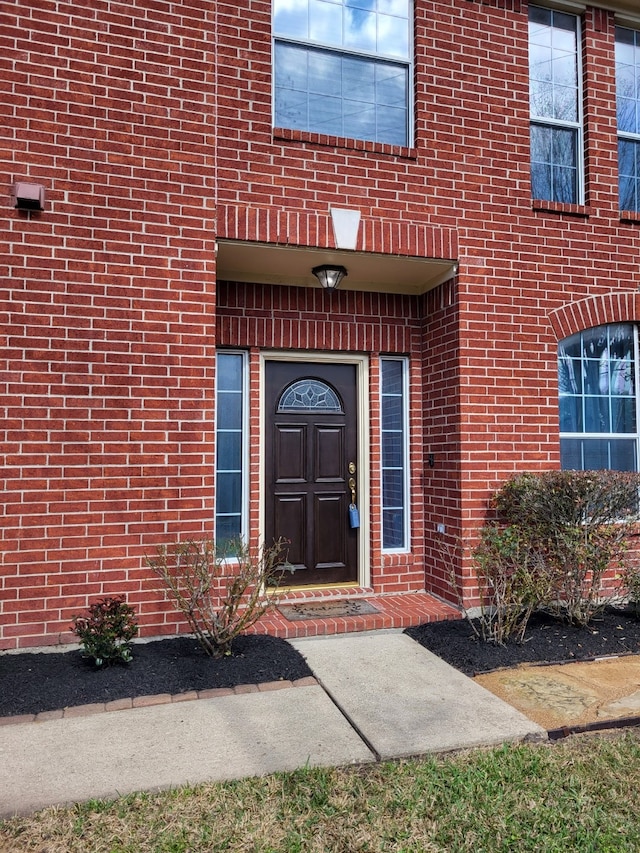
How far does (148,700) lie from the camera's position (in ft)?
11.8

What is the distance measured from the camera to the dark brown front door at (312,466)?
5719 mm

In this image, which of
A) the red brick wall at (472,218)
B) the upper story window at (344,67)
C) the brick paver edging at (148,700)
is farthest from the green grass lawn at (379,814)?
the upper story window at (344,67)

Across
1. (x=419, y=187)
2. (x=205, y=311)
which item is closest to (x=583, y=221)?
(x=419, y=187)

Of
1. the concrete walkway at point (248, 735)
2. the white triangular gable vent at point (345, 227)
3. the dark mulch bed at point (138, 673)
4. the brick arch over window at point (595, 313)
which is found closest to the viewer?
the concrete walkway at point (248, 735)

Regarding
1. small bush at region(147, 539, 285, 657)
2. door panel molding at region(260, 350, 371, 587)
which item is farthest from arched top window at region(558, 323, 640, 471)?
small bush at region(147, 539, 285, 657)

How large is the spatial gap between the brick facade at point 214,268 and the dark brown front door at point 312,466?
0.25 metres

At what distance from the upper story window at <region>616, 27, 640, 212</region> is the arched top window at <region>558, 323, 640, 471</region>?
1406 mm

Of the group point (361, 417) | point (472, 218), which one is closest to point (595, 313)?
point (472, 218)

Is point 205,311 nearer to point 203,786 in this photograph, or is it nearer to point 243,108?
point 243,108

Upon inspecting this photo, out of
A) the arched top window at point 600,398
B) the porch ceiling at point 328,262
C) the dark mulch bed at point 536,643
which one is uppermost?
the porch ceiling at point 328,262

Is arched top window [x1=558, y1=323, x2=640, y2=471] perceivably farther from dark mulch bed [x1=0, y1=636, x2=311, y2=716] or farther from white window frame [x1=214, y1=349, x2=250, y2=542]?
dark mulch bed [x1=0, y1=636, x2=311, y2=716]

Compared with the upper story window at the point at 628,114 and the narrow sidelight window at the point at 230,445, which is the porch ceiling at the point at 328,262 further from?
the upper story window at the point at 628,114

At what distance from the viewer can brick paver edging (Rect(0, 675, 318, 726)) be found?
3.38 metres

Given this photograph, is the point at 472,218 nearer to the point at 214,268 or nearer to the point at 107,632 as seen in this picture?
the point at 214,268
